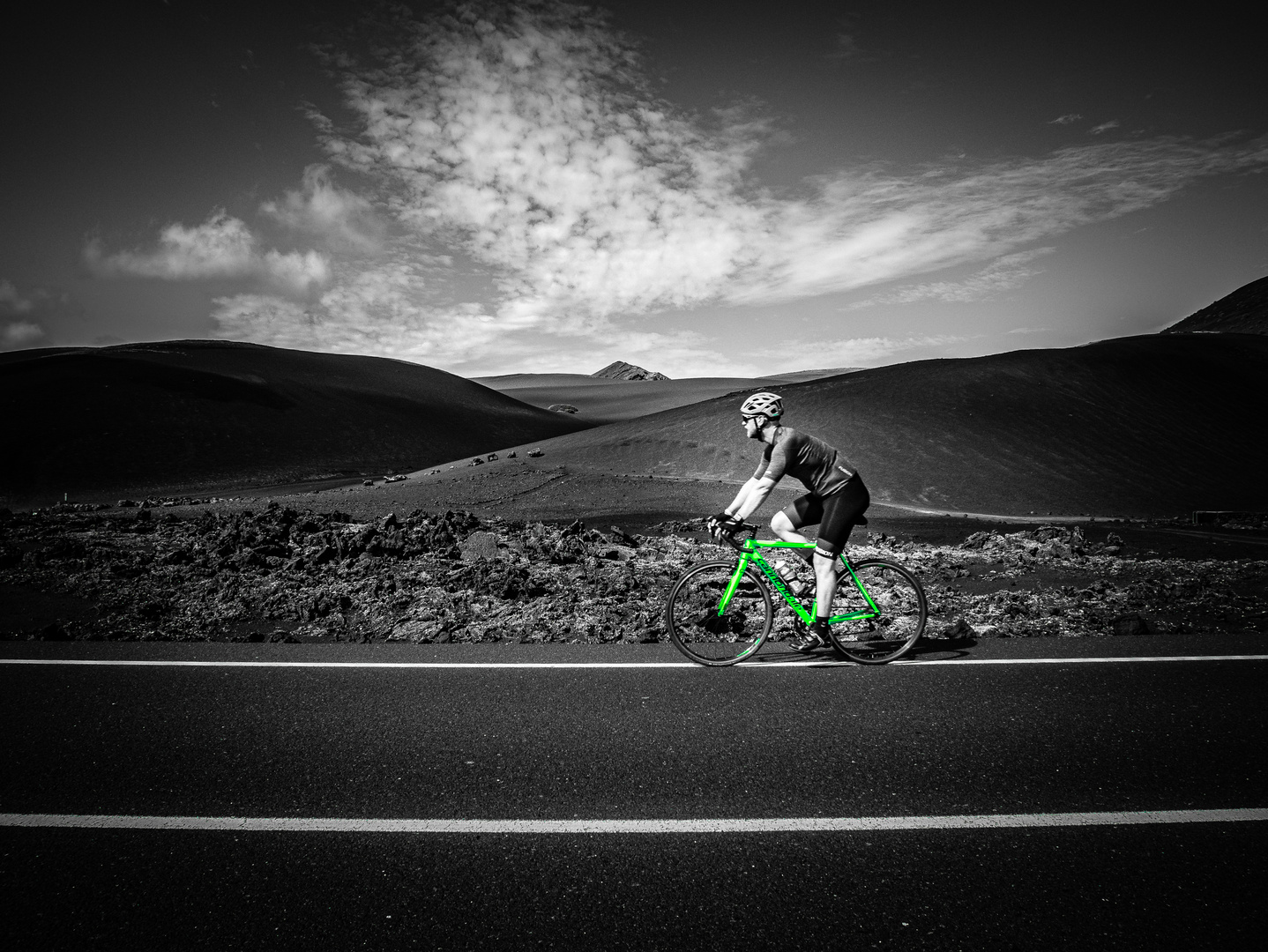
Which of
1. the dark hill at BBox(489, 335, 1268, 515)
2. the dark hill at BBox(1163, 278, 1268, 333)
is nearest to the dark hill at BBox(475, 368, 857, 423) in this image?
the dark hill at BBox(1163, 278, 1268, 333)

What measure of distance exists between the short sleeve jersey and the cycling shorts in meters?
0.07

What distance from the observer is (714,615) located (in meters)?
6.57

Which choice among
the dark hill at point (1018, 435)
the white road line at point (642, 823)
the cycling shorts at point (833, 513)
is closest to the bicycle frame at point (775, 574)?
the cycling shorts at point (833, 513)

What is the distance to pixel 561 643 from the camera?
6.61 metres

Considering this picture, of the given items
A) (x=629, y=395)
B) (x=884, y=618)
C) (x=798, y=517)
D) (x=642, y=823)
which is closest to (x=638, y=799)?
(x=642, y=823)

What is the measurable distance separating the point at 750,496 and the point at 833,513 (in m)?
0.68

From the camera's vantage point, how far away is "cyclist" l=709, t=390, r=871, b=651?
5.49 metres

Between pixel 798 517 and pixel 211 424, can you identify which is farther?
pixel 211 424

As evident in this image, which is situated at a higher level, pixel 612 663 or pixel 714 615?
pixel 714 615

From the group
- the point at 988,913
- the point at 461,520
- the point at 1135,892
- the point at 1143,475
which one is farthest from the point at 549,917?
the point at 1143,475

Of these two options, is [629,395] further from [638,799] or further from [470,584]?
[638,799]

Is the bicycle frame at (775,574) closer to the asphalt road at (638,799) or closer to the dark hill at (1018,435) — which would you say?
the asphalt road at (638,799)

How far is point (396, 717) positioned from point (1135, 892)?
3887 mm

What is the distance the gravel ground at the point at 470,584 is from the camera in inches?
283
